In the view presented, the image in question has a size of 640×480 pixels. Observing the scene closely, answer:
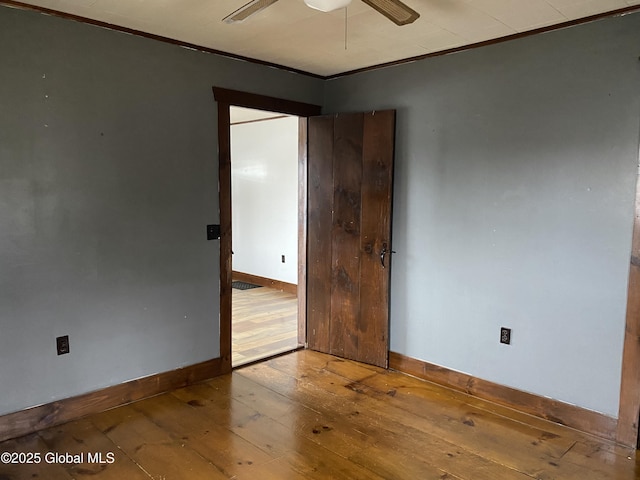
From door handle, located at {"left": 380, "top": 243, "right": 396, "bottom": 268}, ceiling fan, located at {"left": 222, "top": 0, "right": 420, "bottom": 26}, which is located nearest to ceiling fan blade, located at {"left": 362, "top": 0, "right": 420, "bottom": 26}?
ceiling fan, located at {"left": 222, "top": 0, "right": 420, "bottom": 26}

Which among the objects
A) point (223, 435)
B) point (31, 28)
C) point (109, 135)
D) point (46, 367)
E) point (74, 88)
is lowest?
point (223, 435)

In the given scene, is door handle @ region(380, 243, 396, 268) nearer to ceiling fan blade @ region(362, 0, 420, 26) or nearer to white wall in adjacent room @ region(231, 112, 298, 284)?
ceiling fan blade @ region(362, 0, 420, 26)

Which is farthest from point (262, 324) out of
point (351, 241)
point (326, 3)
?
point (326, 3)

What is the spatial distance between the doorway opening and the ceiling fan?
3.41 m

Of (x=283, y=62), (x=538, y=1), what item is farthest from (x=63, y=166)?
(x=538, y=1)

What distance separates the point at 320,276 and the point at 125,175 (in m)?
1.72

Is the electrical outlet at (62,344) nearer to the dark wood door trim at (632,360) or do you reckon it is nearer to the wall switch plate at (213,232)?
the wall switch plate at (213,232)

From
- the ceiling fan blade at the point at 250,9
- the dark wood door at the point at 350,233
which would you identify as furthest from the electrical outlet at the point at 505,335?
the ceiling fan blade at the point at 250,9

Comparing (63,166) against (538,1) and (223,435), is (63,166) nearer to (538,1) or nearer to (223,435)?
(223,435)

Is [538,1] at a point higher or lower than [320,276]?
higher

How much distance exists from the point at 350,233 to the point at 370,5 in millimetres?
2001

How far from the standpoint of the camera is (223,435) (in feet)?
8.54

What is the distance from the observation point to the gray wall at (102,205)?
8.27 feet

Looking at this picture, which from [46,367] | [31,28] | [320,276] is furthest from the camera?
[320,276]
